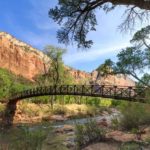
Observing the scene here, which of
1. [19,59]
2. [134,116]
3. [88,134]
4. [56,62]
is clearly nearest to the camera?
[88,134]

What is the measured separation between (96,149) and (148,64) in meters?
26.4

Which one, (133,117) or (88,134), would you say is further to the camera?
(133,117)

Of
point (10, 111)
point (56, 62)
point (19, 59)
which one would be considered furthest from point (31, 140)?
point (19, 59)

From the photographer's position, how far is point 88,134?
12844 millimetres

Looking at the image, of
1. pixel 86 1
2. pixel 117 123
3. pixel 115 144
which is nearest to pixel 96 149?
pixel 115 144

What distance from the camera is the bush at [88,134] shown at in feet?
41.5

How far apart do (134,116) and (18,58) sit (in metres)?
143

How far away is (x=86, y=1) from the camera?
36.1ft

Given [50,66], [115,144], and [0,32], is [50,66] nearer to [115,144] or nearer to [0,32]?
[115,144]

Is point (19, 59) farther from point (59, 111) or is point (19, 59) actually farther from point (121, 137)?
point (121, 137)

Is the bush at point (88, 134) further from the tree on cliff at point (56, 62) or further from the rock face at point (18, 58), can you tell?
the rock face at point (18, 58)

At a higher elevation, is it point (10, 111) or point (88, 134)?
point (10, 111)

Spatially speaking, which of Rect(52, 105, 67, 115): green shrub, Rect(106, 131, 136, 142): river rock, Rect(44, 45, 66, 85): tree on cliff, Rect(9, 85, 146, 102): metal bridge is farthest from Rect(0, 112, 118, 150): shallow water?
Rect(44, 45, 66, 85): tree on cliff

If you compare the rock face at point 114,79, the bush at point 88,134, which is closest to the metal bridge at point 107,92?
the rock face at point 114,79
